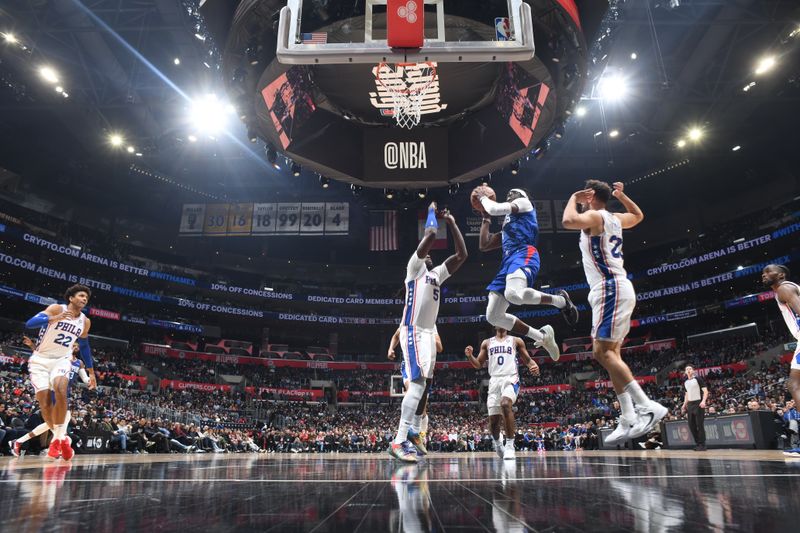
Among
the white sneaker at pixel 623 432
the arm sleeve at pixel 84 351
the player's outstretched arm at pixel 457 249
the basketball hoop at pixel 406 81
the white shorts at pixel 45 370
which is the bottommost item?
the white sneaker at pixel 623 432

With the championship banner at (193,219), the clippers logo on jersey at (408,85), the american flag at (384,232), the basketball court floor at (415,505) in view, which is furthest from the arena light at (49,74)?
the basketball court floor at (415,505)

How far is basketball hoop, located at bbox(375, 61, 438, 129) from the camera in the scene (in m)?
10.6

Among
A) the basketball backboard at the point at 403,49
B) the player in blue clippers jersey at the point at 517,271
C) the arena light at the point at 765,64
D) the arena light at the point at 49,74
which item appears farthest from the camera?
the arena light at the point at 49,74

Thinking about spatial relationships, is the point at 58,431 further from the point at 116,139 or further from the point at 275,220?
the point at 275,220

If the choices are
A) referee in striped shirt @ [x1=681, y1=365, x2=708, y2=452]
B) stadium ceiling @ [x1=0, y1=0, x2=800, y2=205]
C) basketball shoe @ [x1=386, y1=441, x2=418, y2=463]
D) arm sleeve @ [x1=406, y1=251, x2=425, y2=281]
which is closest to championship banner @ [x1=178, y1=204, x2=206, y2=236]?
stadium ceiling @ [x1=0, y1=0, x2=800, y2=205]

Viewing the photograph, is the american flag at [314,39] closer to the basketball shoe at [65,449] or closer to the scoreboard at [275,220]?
the basketball shoe at [65,449]

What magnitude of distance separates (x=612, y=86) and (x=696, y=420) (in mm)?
12867

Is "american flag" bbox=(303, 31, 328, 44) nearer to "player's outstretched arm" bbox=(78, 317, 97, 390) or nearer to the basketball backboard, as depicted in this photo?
the basketball backboard

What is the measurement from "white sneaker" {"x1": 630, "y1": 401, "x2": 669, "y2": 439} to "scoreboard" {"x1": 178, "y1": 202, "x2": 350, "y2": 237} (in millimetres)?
26569

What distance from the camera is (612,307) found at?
4117mm

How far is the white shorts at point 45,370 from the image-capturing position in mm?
6359

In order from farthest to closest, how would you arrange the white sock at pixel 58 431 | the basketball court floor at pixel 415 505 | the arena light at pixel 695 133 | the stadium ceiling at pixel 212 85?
the arena light at pixel 695 133 < the stadium ceiling at pixel 212 85 < the white sock at pixel 58 431 < the basketball court floor at pixel 415 505

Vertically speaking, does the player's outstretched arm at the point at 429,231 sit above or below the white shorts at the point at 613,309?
above

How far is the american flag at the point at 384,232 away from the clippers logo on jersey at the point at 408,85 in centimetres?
1616
